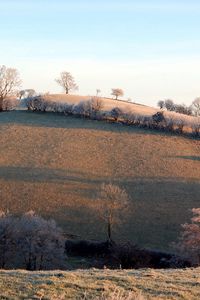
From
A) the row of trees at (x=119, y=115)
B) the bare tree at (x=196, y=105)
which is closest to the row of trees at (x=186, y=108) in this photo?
the bare tree at (x=196, y=105)

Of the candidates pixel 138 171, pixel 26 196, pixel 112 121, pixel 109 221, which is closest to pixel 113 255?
pixel 109 221

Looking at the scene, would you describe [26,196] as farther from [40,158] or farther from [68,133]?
[68,133]

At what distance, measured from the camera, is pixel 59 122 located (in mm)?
91312

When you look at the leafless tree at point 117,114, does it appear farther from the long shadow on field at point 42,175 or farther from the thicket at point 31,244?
the thicket at point 31,244

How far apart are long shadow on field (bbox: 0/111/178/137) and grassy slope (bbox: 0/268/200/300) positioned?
70.0 meters

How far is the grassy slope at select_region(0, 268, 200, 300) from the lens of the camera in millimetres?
13359

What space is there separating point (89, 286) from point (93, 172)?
55.6 meters

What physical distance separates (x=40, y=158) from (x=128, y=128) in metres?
20.2

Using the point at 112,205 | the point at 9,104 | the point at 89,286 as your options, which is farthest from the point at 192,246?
the point at 9,104

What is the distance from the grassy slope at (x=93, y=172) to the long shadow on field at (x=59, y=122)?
0.56 ft

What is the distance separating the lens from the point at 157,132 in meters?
87.3

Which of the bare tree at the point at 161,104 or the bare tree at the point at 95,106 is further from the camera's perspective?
the bare tree at the point at 161,104

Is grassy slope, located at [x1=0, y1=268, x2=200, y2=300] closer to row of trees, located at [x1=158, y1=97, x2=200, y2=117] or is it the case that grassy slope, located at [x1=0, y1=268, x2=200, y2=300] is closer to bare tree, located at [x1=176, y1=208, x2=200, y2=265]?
bare tree, located at [x1=176, y1=208, x2=200, y2=265]

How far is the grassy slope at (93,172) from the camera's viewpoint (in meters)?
56.2
